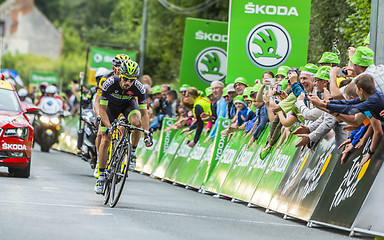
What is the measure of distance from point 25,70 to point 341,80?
102179mm

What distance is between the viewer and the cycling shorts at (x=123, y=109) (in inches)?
562

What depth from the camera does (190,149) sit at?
813 inches

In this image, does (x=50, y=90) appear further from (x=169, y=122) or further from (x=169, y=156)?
(x=169, y=156)

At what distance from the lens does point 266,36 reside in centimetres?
1783

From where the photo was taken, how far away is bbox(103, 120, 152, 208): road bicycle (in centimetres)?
1320

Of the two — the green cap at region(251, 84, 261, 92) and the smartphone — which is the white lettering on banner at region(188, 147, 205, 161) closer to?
the green cap at region(251, 84, 261, 92)

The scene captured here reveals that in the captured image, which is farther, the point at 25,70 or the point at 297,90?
the point at 25,70

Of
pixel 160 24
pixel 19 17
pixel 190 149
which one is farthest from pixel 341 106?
pixel 19 17

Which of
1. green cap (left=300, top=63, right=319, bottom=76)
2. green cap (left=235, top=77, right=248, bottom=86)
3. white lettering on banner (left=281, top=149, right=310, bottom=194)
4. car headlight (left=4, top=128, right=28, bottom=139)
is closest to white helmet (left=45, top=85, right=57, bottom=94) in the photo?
green cap (left=235, top=77, right=248, bottom=86)

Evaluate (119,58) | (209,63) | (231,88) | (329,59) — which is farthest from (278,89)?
(209,63)

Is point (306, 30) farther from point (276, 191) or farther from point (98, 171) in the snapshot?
point (98, 171)

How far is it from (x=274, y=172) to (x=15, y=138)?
Answer: 512cm

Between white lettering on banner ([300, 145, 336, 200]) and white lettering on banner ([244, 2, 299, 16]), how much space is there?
539cm

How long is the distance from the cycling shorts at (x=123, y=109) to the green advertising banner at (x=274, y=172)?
2343 millimetres
